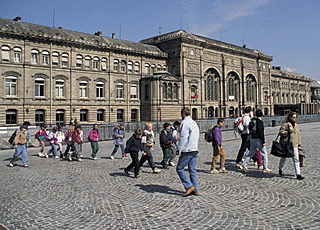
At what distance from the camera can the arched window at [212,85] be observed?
56459mm

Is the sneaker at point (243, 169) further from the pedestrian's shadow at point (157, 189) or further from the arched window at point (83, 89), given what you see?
the arched window at point (83, 89)

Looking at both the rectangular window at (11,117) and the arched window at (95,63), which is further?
the arched window at (95,63)

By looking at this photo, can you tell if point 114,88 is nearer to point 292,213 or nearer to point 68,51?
point 68,51

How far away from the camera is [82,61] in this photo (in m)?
41.7

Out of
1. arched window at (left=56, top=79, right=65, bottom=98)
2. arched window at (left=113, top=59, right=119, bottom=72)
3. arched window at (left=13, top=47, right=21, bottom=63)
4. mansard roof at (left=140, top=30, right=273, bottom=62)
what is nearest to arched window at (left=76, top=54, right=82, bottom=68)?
arched window at (left=56, top=79, right=65, bottom=98)

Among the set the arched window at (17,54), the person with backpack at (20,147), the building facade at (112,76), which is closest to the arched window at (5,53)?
the building facade at (112,76)

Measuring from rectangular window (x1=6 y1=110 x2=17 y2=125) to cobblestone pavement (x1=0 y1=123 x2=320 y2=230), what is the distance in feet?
89.8

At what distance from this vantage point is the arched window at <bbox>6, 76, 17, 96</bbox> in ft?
116

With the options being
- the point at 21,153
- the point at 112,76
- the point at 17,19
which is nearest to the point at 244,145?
the point at 21,153

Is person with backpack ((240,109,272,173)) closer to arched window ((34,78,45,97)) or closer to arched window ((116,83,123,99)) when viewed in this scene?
arched window ((34,78,45,97))

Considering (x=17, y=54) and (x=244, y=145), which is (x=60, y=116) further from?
(x=244, y=145)

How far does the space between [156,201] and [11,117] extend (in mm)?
33596

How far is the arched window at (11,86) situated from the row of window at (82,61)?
2.25 metres

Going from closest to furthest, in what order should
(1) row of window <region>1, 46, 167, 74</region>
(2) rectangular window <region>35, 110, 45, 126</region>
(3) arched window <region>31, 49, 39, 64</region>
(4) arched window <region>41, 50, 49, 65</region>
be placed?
(1) row of window <region>1, 46, 167, 74</region>
(3) arched window <region>31, 49, 39, 64</region>
(2) rectangular window <region>35, 110, 45, 126</region>
(4) arched window <region>41, 50, 49, 65</region>
